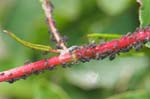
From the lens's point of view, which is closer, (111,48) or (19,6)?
(111,48)

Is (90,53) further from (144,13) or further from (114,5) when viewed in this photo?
(114,5)

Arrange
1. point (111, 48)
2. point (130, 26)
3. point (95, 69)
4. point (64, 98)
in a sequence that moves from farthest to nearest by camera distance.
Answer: point (130, 26) → point (95, 69) → point (64, 98) → point (111, 48)

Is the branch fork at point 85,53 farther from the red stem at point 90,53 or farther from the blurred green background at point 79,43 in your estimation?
the blurred green background at point 79,43

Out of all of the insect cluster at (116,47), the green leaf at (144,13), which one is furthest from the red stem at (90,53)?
the green leaf at (144,13)

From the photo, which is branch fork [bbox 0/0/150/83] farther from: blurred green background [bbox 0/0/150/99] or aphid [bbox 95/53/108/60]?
blurred green background [bbox 0/0/150/99]

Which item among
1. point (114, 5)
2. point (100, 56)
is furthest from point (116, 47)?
point (114, 5)

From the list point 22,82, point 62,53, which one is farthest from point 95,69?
point 62,53

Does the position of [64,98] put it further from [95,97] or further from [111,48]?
[95,97]
